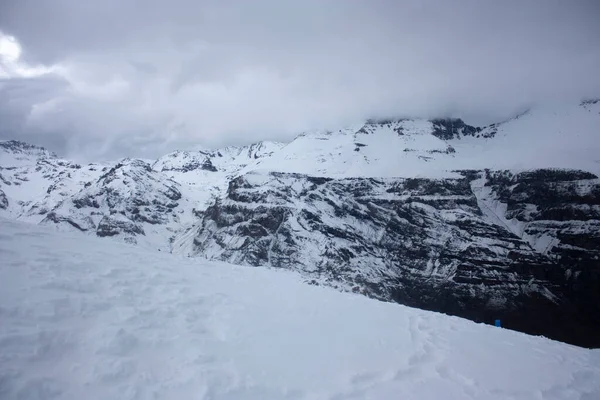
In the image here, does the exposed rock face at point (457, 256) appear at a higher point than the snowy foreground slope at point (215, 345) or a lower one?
lower

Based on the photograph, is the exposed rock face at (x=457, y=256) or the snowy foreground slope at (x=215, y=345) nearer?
the snowy foreground slope at (x=215, y=345)

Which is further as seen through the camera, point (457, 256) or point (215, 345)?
point (457, 256)

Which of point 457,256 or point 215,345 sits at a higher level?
point 215,345

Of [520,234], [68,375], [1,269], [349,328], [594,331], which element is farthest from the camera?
[520,234]

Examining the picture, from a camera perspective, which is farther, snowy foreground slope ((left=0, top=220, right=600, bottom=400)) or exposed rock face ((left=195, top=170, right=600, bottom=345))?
exposed rock face ((left=195, top=170, right=600, bottom=345))

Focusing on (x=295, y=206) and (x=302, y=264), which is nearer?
(x=302, y=264)

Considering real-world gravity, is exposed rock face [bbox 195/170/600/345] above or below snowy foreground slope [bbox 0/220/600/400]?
below

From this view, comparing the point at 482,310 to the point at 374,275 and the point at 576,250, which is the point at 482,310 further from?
the point at 576,250

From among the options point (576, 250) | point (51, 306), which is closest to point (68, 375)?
point (51, 306)
